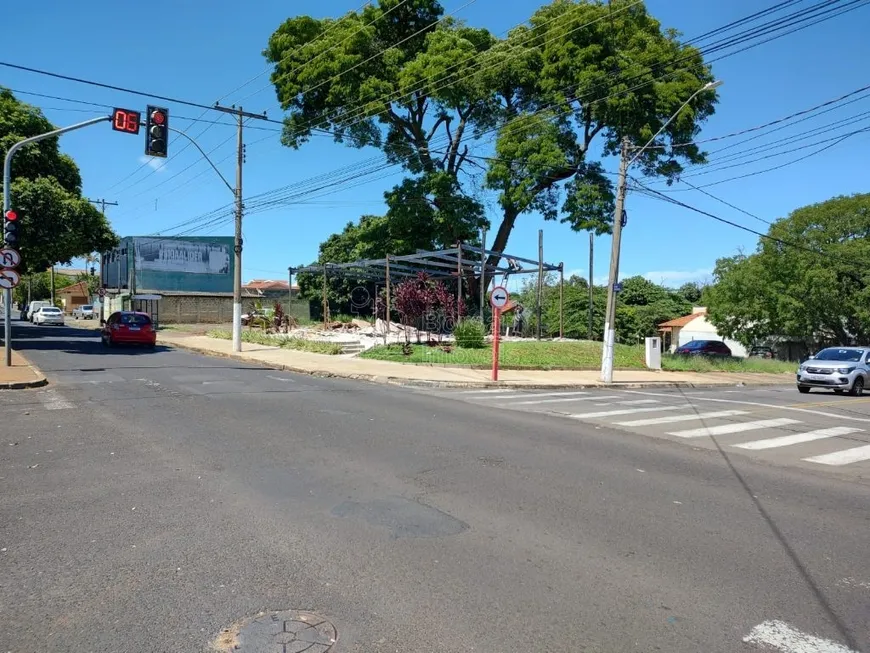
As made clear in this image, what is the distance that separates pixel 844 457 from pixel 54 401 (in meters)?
13.2

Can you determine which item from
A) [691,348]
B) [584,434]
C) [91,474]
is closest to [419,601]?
[91,474]

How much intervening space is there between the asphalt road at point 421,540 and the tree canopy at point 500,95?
80.7ft

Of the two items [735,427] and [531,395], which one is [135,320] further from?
[735,427]

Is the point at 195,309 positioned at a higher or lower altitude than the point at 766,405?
higher

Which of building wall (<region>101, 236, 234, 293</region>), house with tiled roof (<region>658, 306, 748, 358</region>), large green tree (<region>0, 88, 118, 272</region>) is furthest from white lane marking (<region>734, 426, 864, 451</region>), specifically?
building wall (<region>101, 236, 234, 293</region>)

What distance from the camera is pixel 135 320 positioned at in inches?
1030

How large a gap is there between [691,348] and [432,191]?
1827 cm

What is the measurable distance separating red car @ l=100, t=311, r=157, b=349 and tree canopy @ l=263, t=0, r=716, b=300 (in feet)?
44.6

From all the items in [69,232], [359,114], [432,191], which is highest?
[359,114]

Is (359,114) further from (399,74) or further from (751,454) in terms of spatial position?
(751,454)

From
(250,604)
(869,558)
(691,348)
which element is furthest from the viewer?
(691,348)

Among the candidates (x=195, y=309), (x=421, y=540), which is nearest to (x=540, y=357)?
(x=421, y=540)

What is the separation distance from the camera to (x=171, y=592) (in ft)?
13.1

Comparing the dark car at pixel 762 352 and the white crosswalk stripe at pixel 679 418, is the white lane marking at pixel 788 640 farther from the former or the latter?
the dark car at pixel 762 352
